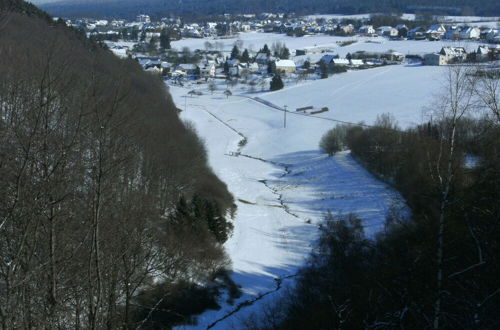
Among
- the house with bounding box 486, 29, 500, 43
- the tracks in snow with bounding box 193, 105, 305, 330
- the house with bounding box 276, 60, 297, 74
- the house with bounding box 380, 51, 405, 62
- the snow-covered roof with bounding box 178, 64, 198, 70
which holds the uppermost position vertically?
the house with bounding box 486, 29, 500, 43

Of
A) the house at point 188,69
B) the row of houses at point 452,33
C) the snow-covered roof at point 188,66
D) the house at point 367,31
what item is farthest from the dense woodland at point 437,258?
the house at point 367,31

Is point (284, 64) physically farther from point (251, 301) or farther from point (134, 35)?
point (251, 301)

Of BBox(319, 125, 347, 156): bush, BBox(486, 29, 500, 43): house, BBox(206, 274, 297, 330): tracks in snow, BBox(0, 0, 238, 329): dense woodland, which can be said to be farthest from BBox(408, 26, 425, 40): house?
BBox(0, 0, 238, 329): dense woodland

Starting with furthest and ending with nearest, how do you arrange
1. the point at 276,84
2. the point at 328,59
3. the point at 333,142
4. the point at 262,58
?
1. the point at 262,58
2. the point at 328,59
3. the point at 276,84
4. the point at 333,142

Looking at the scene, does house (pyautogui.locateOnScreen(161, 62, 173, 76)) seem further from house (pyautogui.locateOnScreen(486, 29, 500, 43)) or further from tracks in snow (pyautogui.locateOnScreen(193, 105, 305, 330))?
house (pyautogui.locateOnScreen(486, 29, 500, 43))

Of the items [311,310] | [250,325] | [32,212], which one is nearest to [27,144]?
[32,212]

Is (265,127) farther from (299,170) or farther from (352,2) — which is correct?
(352,2)

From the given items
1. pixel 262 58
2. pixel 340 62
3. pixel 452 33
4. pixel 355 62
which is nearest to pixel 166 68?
pixel 262 58
